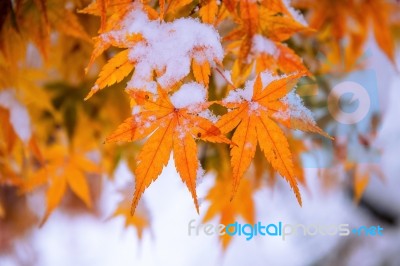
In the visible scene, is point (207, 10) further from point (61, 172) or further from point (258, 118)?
point (61, 172)

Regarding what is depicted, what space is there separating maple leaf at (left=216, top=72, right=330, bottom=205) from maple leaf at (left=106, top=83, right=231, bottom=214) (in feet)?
0.09

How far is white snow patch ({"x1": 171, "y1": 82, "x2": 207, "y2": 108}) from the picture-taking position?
541 mm

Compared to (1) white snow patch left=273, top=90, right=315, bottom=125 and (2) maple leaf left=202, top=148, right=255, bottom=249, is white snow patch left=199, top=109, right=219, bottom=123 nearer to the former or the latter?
(1) white snow patch left=273, top=90, right=315, bottom=125

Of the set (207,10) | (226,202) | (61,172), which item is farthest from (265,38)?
(61,172)

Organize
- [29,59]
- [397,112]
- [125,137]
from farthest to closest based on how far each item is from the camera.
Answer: [397,112] → [29,59] → [125,137]

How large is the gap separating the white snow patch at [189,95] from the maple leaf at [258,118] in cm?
3

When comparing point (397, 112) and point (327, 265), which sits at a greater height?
point (397, 112)

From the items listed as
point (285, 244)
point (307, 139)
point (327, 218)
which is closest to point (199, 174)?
point (307, 139)

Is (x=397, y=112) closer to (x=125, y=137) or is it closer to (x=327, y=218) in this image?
(x=327, y=218)

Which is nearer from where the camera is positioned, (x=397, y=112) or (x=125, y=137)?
(x=125, y=137)

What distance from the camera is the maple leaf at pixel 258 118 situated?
551 mm

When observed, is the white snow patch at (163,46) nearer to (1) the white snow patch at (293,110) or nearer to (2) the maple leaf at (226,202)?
(1) the white snow patch at (293,110)

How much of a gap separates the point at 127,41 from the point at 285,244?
2.50 metres

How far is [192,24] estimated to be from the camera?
0.56m
